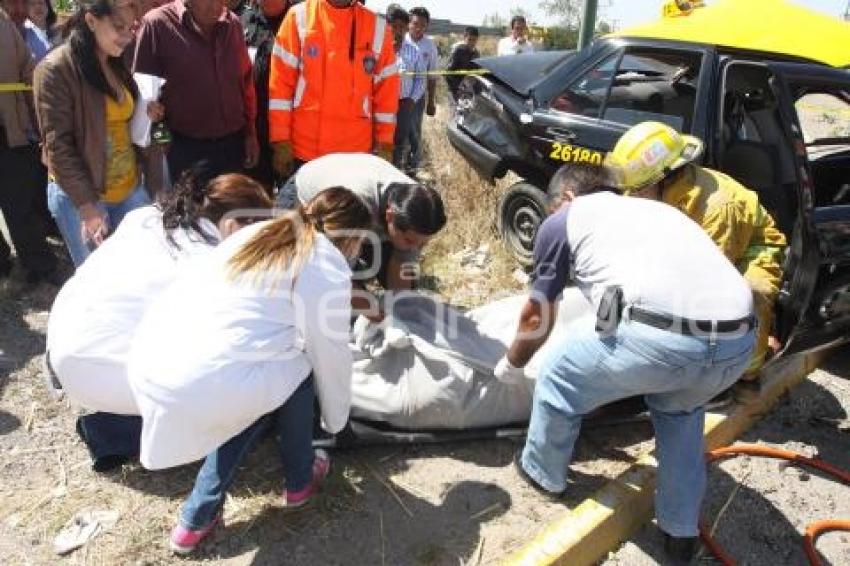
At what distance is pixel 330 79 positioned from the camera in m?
3.70

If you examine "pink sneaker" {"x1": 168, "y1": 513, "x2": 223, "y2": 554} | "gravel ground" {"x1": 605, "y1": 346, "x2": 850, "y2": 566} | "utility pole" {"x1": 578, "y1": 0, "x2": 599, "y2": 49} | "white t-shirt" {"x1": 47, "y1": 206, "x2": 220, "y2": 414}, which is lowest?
"gravel ground" {"x1": 605, "y1": 346, "x2": 850, "y2": 566}

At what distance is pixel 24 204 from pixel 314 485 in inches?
109

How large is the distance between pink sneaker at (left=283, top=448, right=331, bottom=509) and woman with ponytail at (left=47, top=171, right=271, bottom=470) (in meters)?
0.68

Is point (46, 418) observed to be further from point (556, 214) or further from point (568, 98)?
point (568, 98)

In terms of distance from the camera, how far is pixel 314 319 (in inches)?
83.3

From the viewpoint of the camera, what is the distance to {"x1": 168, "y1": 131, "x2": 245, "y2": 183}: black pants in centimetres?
372

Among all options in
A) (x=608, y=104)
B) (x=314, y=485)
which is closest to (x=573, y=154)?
(x=608, y=104)

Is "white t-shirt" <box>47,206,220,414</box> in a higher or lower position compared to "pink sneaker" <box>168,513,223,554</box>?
higher

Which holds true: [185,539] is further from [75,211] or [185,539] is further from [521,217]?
[521,217]

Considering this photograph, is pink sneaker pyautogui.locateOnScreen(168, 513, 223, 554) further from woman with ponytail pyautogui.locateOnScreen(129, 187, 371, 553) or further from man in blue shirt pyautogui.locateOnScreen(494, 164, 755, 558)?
man in blue shirt pyautogui.locateOnScreen(494, 164, 755, 558)

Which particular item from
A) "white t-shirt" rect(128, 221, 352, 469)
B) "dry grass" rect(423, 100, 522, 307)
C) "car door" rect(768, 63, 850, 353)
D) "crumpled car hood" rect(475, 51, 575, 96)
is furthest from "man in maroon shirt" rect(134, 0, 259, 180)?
"car door" rect(768, 63, 850, 353)

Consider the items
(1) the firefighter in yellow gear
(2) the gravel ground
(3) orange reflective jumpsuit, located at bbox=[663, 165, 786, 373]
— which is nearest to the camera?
(2) the gravel ground

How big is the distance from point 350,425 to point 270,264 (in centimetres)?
104

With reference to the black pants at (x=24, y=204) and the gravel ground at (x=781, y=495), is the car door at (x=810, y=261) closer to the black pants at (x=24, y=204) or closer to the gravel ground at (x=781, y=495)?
the gravel ground at (x=781, y=495)
